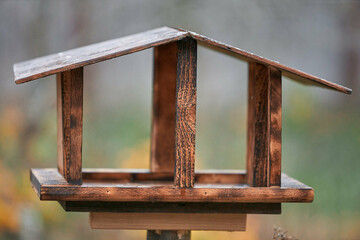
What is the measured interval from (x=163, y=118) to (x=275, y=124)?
68 centimetres

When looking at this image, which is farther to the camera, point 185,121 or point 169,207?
point 169,207

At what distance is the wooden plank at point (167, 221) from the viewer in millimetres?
2279

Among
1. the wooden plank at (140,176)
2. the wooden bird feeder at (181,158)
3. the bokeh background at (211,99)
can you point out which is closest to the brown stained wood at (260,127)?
the wooden bird feeder at (181,158)

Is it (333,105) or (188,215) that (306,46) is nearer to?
(333,105)

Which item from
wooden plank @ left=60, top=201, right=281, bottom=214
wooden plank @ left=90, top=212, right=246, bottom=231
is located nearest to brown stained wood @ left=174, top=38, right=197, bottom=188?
wooden plank @ left=60, top=201, right=281, bottom=214

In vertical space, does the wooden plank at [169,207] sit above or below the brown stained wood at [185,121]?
below

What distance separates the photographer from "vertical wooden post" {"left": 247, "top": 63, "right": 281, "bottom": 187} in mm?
2158

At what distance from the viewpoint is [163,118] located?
269 centimetres

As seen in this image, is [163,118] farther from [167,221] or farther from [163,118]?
[167,221]

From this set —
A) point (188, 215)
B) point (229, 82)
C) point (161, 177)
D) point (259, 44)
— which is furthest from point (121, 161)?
point (188, 215)

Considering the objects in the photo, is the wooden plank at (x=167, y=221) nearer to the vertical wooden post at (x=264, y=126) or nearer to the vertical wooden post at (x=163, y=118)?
the vertical wooden post at (x=264, y=126)

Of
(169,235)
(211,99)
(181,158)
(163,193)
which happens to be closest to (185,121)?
(181,158)

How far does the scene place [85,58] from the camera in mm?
2035

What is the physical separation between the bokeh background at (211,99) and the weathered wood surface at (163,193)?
3100 millimetres
